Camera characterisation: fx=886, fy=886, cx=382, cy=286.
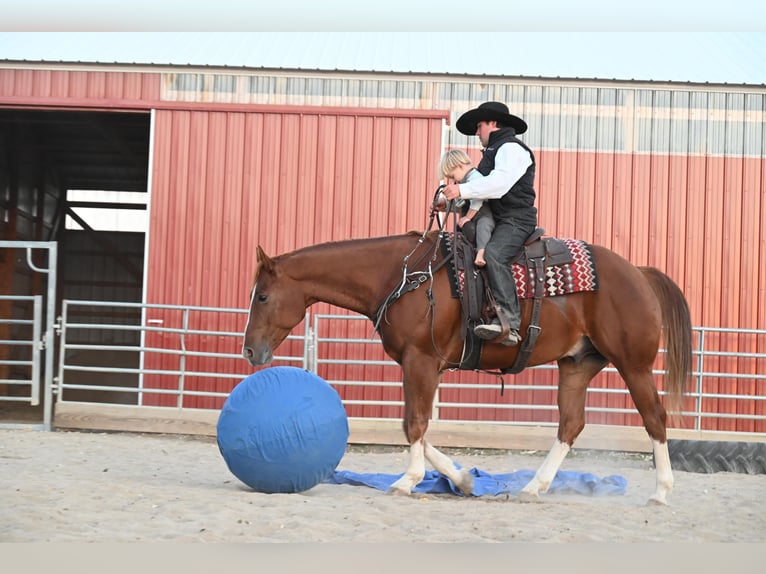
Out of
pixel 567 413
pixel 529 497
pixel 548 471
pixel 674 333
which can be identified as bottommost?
pixel 529 497

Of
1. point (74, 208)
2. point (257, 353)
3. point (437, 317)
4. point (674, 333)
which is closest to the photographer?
point (437, 317)

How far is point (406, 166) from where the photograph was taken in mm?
11062

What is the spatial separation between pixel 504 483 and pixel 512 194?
205 cm

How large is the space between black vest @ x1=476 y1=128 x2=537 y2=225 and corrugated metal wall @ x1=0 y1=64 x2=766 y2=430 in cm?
501

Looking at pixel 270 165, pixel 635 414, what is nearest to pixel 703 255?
pixel 635 414

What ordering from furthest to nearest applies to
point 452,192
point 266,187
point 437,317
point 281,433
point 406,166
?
point 266,187 < point 406,166 < point 437,317 < point 452,192 < point 281,433

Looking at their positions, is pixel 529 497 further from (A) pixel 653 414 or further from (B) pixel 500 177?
(B) pixel 500 177

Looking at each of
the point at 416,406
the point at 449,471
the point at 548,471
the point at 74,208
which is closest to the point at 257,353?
the point at 416,406

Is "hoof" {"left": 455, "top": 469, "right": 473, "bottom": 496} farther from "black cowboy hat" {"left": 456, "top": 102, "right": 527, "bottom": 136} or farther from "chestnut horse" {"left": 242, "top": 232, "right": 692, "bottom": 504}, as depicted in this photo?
"black cowboy hat" {"left": 456, "top": 102, "right": 527, "bottom": 136}

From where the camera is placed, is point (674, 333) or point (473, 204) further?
point (674, 333)

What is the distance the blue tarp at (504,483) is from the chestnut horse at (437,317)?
231 millimetres

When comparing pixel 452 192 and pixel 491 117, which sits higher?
pixel 491 117

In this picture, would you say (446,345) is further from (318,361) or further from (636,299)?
(318,361)

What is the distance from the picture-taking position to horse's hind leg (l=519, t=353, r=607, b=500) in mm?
6008
